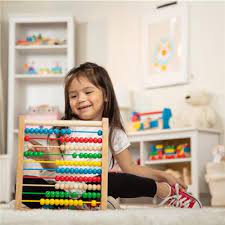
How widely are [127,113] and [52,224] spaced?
305 centimetres

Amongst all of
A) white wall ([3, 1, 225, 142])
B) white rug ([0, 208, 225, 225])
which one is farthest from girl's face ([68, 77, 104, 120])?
white wall ([3, 1, 225, 142])

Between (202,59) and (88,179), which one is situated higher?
(202,59)

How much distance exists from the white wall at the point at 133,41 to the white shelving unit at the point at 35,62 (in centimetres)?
14

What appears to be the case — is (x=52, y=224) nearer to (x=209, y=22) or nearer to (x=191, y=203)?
(x=191, y=203)

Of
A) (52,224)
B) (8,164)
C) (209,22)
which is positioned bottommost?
(8,164)

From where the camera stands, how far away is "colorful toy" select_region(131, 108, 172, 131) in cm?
355

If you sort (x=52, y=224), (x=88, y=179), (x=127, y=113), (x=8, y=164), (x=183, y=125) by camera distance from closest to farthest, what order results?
(x=52, y=224) < (x=88, y=179) < (x=183, y=125) < (x=8, y=164) < (x=127, y=113)

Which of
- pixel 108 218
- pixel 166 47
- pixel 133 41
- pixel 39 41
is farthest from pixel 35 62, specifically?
pixel 108 218

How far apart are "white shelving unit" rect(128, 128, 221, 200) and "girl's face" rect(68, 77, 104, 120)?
5.35 ft

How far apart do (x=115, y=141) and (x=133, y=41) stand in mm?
2459

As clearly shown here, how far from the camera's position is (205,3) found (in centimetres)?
368

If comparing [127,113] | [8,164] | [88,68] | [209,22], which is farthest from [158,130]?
[88,68]

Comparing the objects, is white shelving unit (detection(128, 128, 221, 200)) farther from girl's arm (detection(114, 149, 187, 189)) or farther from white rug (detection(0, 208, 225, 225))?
white rug (detection(0, 208, 225, 225))

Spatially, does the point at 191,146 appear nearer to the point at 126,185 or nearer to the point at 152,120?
the point at 152,120
